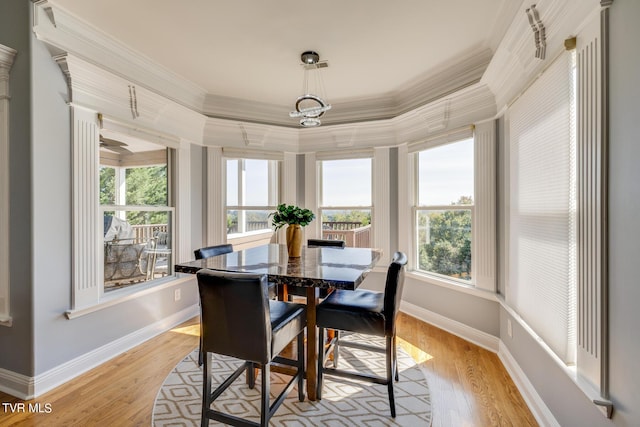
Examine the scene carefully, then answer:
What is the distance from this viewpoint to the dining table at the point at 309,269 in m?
1.75

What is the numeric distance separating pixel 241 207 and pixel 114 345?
6.87 feet

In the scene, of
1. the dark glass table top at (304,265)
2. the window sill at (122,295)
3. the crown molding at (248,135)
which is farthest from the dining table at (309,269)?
the crown molding at (248,135)

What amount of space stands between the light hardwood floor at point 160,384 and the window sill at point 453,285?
490mm

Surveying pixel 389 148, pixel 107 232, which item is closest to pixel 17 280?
pixel 107 232

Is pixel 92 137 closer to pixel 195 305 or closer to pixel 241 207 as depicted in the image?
pixel 241 207

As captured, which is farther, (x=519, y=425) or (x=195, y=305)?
(x=195, y=305)

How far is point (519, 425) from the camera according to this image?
1.83 m

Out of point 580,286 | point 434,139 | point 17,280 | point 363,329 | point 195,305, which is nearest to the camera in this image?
point 580,286

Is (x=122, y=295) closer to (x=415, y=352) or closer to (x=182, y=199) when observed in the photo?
(x=182, y=199)

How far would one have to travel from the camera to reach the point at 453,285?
10.4 feet

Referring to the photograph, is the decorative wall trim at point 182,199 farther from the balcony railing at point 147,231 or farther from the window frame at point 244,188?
the window frame at point 244,188

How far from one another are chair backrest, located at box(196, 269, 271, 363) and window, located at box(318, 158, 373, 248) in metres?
2.79

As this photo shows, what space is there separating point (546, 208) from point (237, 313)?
1.91 meters

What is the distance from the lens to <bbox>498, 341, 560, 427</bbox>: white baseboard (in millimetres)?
1770
